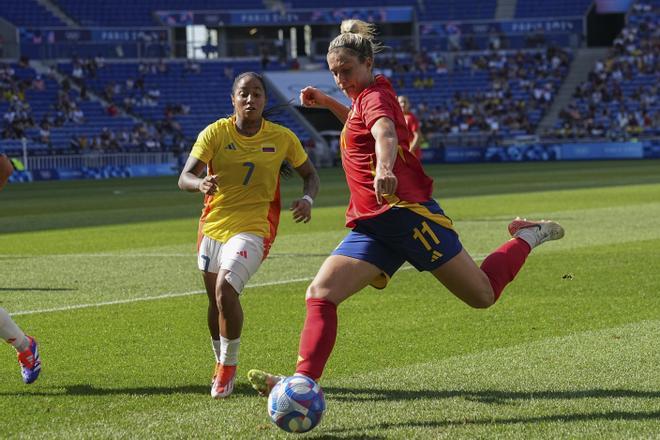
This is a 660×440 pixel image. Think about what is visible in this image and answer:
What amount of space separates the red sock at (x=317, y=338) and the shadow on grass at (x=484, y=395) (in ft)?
2.41

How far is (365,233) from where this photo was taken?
6637 mm

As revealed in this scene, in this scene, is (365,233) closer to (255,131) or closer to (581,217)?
(255,131)

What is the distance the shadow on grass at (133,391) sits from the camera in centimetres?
722

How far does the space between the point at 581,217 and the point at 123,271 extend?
10.1 m

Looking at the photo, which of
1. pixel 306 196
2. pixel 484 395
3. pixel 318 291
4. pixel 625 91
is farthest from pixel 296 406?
pixel 625 91

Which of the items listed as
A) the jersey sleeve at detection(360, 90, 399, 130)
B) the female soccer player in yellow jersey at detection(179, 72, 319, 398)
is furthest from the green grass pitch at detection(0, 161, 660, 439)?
the jersey sleeve at detection(360, 90, 399, 130)

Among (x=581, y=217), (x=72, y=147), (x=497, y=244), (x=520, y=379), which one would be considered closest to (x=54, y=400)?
(x=520, y=379)

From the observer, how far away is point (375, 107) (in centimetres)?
635

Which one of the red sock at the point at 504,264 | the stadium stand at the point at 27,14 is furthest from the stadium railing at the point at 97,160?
the red sock at the point at 504,264

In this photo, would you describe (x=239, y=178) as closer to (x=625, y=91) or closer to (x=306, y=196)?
(x=306, y=196)

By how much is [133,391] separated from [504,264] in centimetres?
232

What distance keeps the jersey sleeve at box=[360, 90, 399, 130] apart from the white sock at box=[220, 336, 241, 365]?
67.2 inches

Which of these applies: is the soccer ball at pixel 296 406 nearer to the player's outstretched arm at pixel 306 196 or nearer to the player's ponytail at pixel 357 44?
the player's outstretched arm at pixel 306 196

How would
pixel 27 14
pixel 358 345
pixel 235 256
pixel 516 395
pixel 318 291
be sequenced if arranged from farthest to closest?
pixel 27 14 < pixel 358 345 < pixel 235 256 < pixel 516 395 < pixel 318 291
